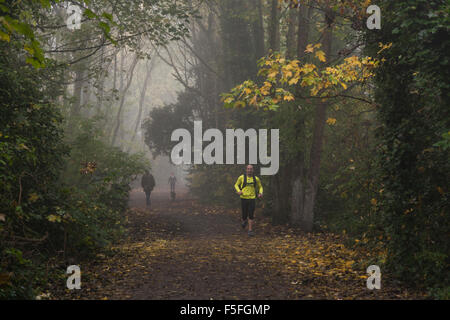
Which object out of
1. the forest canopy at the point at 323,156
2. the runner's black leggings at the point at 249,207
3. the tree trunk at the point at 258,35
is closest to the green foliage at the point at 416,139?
the forest canopy at the point at 323,156

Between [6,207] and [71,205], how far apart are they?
2145 mm

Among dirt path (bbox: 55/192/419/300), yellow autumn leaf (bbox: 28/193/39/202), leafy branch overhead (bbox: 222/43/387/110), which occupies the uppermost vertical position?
leafy branch overhead (bbox: 222/43/387/110)

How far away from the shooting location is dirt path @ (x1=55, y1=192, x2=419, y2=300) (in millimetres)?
6238

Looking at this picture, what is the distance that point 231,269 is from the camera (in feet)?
25.6

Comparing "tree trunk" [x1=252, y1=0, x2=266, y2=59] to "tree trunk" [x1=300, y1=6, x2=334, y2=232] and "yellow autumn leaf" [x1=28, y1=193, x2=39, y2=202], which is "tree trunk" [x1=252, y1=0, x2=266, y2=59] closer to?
"tree trunk" [x1=300, y1=6, x2=334, y2=232]

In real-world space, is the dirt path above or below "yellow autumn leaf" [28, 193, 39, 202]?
below

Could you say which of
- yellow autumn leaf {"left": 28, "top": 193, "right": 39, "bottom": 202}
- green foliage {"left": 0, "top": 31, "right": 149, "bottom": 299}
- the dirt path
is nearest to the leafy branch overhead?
the dirt path

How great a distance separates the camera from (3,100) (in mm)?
7664

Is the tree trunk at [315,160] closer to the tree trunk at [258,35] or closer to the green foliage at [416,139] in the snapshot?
the green foliage at [416,139]

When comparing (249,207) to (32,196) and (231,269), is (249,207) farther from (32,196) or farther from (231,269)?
(32,196)

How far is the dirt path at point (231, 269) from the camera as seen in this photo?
6238 millimetres

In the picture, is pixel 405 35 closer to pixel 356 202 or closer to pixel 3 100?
pixel 356 202

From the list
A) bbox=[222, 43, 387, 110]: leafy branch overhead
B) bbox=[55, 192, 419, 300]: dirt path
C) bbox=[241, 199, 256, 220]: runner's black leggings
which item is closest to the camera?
bbox=[55, 192, 419, 300]: dirt path

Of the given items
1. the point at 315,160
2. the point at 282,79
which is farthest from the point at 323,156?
the point at 282,79
